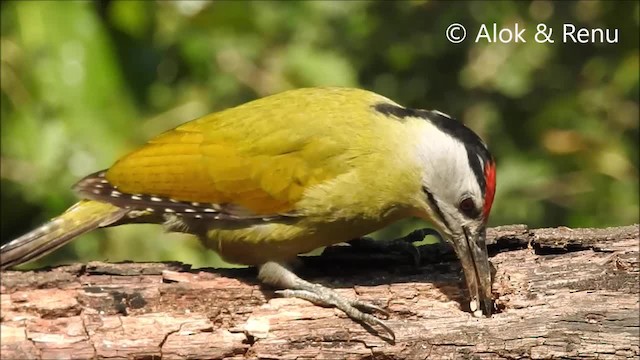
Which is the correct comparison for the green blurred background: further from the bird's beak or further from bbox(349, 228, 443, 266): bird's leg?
the bird's beak

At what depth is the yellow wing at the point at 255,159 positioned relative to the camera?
521 centimetres

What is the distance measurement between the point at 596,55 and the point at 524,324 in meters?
3.48

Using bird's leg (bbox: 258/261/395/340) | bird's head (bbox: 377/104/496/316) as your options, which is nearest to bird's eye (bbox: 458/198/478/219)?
bird's head (bbox: 377/104/496/316)

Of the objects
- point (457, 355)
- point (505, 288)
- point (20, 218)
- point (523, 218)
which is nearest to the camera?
point (457, 355)

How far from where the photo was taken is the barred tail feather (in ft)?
16.7

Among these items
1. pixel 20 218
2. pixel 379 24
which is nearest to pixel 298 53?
pixel 379 24

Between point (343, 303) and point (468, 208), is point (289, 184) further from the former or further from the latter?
point (468, 208)

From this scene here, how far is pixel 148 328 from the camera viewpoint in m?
4.45

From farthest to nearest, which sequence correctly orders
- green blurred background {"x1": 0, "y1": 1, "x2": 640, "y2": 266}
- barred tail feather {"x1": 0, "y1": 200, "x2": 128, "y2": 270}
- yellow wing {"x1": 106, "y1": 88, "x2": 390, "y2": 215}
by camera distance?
green blurred background {"x1": 0, "y1": 1, "x2": 640, "y2": 266} < yellow wing {"x1": 106, "y1": 88, "x2": 390, "y2": 215} < barred tail feather {"x1": 0, "y1": 200, "x2": 128, "y2": 270}

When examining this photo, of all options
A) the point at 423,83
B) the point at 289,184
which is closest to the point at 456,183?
the point at 289,184

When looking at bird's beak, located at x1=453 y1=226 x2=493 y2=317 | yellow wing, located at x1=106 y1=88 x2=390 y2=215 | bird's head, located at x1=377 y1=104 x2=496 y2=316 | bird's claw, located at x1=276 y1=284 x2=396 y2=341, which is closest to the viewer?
bird's claw, located at x1=276 y1=284 x2=396 y2=341

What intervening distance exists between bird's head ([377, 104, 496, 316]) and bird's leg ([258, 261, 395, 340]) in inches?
20.8

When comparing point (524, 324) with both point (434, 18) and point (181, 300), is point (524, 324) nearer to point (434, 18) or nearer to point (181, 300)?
point (181, 300)

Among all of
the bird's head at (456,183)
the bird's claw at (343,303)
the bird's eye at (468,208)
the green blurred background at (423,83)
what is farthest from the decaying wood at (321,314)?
the green blurred background at (423,83)
